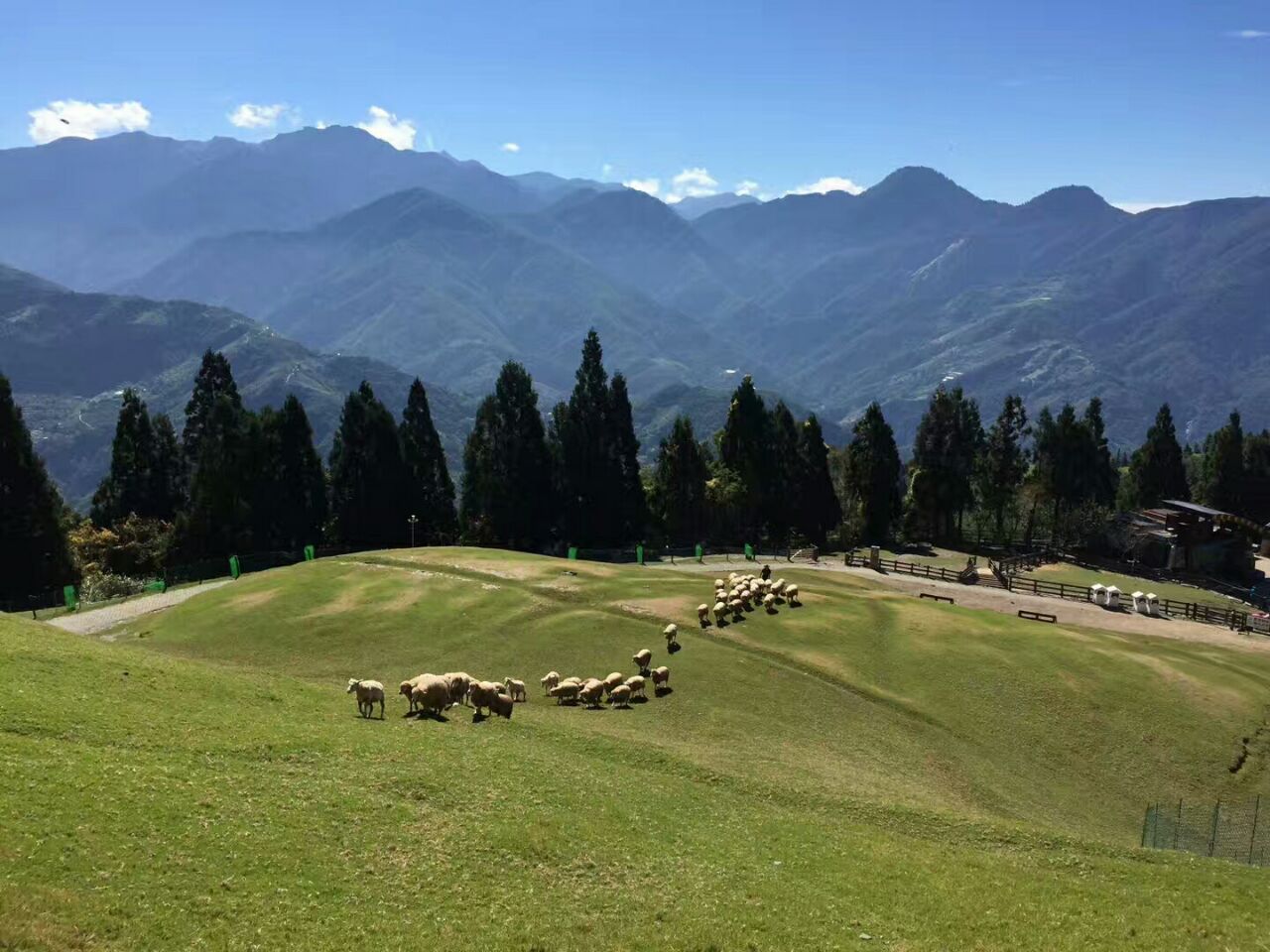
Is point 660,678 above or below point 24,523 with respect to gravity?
below

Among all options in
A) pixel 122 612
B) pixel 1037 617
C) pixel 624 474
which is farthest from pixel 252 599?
pixel 1037 617

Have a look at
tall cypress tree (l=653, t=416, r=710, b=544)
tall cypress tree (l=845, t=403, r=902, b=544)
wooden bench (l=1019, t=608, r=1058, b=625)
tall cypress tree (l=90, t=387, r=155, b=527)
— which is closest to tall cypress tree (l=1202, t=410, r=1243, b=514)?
tall cypress tree (l=845, t=403, r=902, b=544)

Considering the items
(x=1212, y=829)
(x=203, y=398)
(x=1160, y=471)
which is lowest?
(x=1212, y=829)

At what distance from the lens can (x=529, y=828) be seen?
2500 centimetres

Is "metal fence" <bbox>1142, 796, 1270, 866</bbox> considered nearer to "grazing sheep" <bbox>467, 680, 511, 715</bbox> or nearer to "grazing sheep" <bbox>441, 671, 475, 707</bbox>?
"grazing sheep" <bbox>467, 680, 511, 715</bbox>

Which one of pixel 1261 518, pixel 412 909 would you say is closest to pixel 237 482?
pixel 412 909

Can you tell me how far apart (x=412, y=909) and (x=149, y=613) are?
51.4 metres

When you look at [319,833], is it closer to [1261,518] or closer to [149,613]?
[149,613]

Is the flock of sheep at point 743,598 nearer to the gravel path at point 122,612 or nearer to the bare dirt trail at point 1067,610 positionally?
the bare dirt trail at point 1067,610

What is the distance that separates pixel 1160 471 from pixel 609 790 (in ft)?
A: 482

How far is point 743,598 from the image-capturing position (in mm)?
62438

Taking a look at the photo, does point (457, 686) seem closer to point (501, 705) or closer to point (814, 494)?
point (501, 705)

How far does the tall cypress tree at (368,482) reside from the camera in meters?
97.2

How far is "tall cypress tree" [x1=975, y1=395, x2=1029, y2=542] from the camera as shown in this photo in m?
135
